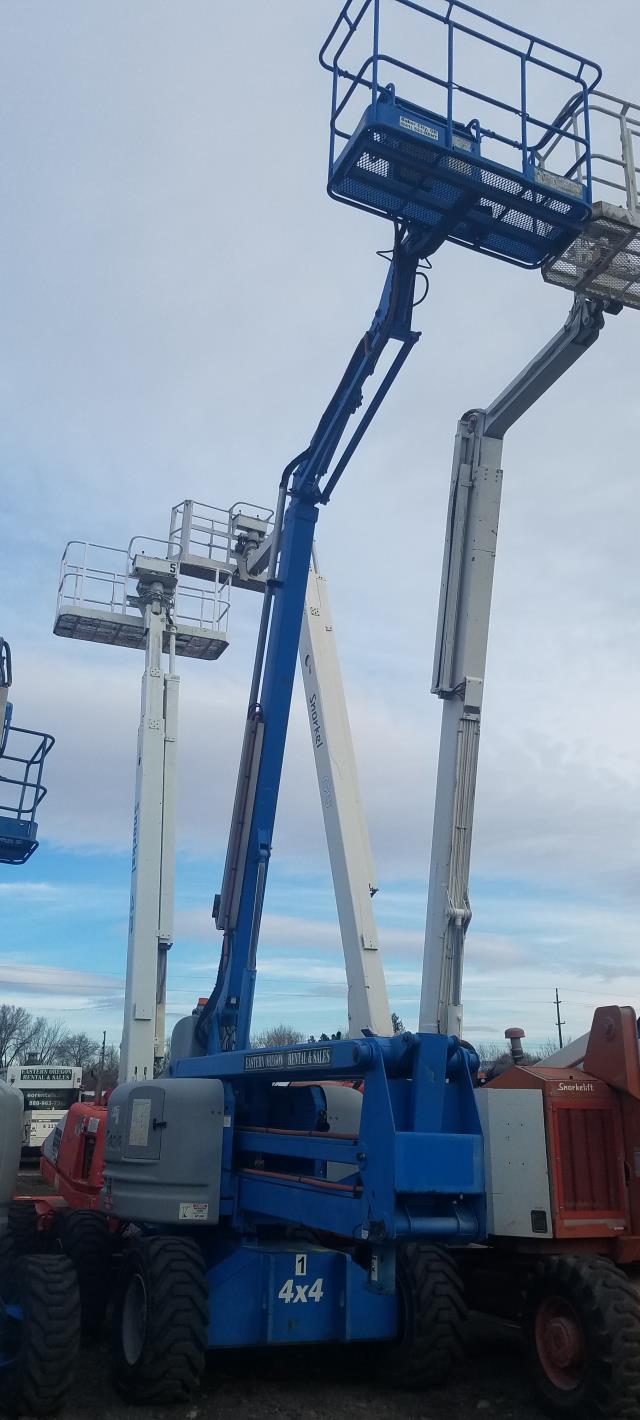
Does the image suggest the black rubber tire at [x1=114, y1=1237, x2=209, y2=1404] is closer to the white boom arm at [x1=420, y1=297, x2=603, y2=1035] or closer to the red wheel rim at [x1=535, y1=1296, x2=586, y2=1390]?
the red wheel rim at [x1=535, y1=1296, x2=586, y2=1390]

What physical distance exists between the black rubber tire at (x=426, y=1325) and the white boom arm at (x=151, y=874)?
6.26m

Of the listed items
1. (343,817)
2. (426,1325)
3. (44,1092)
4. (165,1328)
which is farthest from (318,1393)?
(44,1092)

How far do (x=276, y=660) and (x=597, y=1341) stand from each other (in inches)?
223

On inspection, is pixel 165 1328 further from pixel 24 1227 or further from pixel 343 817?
pixel 343 817

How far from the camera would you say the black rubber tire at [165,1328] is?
752 cm

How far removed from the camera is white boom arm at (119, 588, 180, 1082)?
14188 millimetres

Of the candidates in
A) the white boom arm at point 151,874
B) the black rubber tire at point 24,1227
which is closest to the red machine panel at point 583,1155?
the black rubber tire at point 24,1227

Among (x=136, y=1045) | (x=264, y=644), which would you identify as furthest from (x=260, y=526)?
(x=136, y=1045)

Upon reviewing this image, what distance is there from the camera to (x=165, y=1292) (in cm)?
768

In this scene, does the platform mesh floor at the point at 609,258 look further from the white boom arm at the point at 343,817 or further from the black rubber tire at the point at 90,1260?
the black rubber tire at the point at 90,1260

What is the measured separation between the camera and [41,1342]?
24.1ft

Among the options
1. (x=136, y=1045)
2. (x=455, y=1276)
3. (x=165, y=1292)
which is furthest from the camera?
(x=136, y=1045)

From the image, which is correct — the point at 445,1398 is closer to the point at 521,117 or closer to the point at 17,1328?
the point at 17,1328

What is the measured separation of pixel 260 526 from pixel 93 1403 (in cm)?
1079
